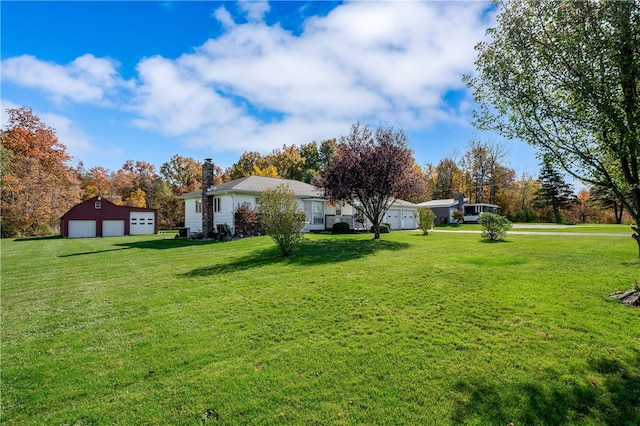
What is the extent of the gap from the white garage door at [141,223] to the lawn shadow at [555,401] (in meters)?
35.0

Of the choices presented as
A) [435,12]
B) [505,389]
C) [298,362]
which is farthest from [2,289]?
[435,12]

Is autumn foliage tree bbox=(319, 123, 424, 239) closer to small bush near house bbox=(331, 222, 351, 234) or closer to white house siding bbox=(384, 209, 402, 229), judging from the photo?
small bush near house bbox=(331, 222, 351, 234)

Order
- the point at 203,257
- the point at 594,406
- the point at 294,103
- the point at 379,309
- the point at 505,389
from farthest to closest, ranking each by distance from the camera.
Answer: the point at 294,103 < the point at 203,257 < the point at 379,309 < the point at 505,389 < the point at 594,406

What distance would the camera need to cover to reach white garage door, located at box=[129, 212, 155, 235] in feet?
102

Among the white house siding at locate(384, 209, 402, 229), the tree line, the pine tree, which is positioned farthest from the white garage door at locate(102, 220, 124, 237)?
the pine tree

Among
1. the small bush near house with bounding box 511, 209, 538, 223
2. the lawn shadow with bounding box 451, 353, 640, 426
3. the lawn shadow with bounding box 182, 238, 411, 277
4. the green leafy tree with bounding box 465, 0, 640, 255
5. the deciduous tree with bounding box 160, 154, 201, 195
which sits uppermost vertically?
the deciduous tree with bounding box 160, 154, 201, 195

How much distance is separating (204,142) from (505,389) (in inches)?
1094

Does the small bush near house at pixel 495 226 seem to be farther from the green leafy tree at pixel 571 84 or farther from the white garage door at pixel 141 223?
the white garage door at pixel 141 223

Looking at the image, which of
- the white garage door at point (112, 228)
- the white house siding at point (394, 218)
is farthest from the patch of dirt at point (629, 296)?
the white garage door at point (112, 228)

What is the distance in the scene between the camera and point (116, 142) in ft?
65.5

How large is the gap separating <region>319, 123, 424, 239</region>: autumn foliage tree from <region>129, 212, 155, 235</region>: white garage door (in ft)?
78.3

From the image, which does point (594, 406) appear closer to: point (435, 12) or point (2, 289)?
point (435, 12)

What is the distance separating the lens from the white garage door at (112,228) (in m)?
29.2

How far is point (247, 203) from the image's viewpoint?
810 inches
